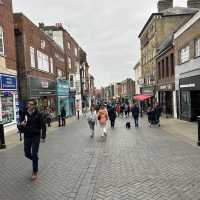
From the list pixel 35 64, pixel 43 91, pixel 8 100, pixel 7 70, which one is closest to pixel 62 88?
pixel 43 91

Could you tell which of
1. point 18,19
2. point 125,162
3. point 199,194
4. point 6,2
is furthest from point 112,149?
point 18,19

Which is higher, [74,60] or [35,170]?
[74,60]

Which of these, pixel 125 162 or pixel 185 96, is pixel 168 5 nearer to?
pixel 185 96

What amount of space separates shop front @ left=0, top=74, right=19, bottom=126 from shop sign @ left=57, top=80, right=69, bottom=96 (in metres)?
16.6

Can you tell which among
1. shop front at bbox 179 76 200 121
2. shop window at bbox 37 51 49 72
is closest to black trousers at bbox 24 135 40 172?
shop front at bbox 179 76 200 121

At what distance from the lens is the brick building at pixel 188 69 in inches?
834

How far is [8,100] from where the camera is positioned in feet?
67.9

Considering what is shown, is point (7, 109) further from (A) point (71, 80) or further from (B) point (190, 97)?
Result: (A) point (71, 80)

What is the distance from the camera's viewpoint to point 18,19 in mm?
24625

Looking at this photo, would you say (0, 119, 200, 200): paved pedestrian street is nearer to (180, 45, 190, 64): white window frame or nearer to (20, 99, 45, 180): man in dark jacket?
(20, 99, 45, 180): man in dark jacket

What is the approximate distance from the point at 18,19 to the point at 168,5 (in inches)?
981

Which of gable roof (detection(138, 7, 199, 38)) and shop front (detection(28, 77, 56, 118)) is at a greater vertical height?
gable roof (detection(138, 7, 199, 38))

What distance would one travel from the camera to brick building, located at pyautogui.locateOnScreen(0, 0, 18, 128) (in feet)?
64.1

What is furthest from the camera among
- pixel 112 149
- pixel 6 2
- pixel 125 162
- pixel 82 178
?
pixel 6 2
